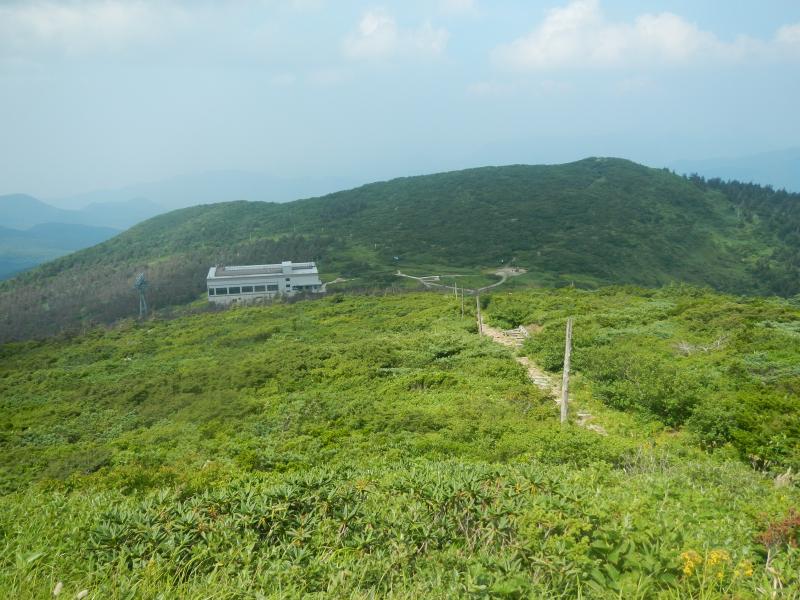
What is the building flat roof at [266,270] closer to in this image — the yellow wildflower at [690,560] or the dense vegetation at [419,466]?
the dense vegetation at [419,466]

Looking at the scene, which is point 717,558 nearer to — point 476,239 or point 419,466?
point 419,466

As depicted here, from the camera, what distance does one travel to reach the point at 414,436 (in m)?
13.7

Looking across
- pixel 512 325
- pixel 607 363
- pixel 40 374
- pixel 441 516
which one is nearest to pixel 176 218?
pixel 40 374

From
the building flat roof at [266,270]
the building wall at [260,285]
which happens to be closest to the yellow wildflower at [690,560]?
the building wall at [260,285]

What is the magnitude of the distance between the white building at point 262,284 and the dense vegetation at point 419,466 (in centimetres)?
3181

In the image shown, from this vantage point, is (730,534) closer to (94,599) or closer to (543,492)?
(543,492)

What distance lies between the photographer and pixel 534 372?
20.8 meters

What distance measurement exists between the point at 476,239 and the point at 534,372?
207ft

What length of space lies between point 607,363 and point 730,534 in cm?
1323

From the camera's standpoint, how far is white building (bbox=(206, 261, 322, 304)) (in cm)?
6391

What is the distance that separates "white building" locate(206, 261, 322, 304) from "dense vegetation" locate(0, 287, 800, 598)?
31.8 metres

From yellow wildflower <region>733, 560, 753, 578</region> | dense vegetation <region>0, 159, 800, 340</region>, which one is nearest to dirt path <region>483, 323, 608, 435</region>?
yellow wildflower <region>733, 560, 753, 578</region>

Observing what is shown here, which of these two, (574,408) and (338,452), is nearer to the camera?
(338,452)

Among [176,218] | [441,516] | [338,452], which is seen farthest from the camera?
[176,218]
